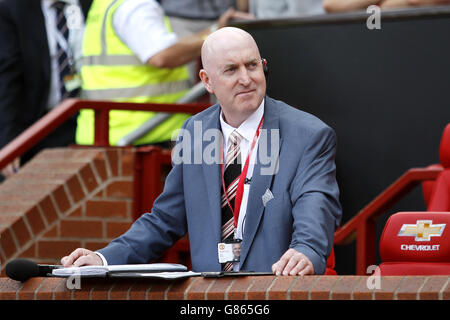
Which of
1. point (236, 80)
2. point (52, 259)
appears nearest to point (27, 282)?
point (236, 80)

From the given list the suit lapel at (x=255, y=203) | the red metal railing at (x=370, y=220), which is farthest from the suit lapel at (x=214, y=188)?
the red metal railing at (x=370, y=220)

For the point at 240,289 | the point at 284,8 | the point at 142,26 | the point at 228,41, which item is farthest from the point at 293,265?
the point at 284,8

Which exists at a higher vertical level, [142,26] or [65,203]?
[142,26]

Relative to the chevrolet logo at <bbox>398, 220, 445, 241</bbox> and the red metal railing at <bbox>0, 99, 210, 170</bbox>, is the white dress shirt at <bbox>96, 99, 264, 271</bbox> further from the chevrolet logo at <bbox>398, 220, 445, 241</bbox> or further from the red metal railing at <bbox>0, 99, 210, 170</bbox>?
the red metal railing at <bbox>0, 99, 210, 170</bbox>

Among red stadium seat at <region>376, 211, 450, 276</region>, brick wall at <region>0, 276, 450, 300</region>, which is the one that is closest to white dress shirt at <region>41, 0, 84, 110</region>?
red stadium seat at <region>376, 211, 450, 276</region>

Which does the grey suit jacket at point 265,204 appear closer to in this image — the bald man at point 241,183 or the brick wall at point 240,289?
the bald man at point 241,183

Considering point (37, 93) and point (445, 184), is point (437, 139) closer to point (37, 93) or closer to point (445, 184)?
point (445, 184)

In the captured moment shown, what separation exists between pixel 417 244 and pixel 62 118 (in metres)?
3.25

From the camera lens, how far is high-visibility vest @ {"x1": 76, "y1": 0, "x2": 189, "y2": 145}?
687 cm

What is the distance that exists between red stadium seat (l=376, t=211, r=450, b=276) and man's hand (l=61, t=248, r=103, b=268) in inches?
41.3

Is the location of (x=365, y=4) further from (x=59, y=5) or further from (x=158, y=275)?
(x=158, y=275)

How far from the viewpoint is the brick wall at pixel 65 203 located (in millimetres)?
6723

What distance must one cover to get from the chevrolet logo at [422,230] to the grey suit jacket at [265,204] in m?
0.25

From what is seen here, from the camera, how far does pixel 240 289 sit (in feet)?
10.9
